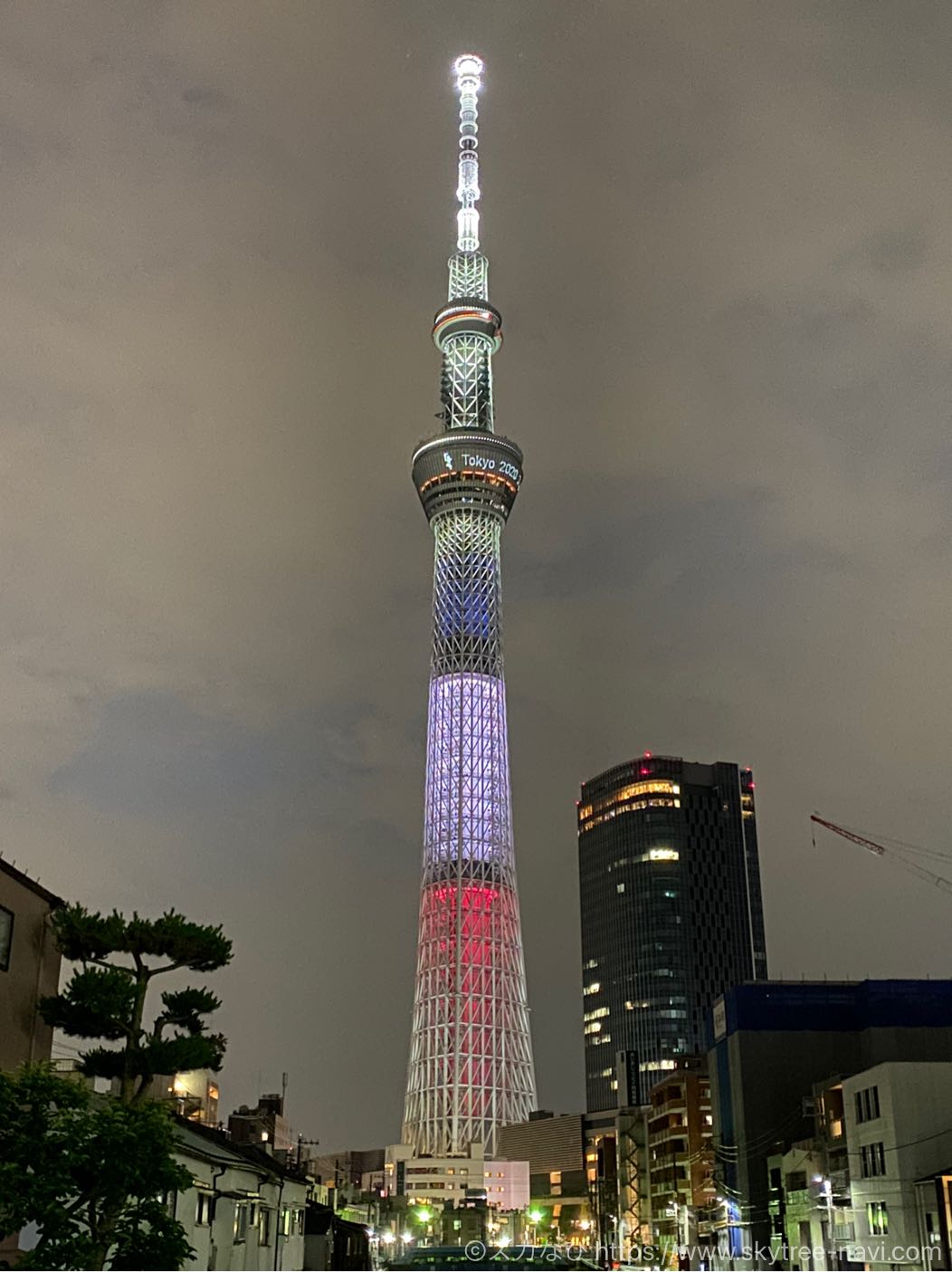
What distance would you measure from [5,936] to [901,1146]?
5075 cm

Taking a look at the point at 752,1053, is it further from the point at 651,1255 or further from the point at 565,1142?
the point at 565,1142

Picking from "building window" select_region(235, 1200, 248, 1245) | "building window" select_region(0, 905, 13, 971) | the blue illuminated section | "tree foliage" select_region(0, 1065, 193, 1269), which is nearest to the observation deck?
the blue illuminated section

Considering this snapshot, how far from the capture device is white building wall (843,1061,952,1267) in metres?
65.8

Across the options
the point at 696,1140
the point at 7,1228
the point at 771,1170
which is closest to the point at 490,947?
the point at 696,1140

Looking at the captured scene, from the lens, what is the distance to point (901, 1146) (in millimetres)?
67125

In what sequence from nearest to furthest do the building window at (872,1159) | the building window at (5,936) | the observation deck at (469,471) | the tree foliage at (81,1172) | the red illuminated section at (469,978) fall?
the tree foliage at (81,1172) → the building window at (5,936) → the building window at (872,1159) → the red illuminated section at (469,978) → the observation deck at (469,471)

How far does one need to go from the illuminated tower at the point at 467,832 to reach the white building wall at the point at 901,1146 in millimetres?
86055

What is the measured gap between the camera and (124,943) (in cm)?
3288

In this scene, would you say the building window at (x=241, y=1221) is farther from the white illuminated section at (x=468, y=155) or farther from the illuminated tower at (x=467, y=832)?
the white illuminated section at (x=468, y=155)

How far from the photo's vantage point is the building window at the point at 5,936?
33.4 metres

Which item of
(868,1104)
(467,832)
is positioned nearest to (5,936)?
Result: (868,1104)

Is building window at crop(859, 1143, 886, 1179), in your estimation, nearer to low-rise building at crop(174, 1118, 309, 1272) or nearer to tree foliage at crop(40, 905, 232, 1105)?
low-rise building at crop(174, 1118, 309, 1272)

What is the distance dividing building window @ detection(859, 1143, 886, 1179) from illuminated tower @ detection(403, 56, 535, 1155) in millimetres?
85685

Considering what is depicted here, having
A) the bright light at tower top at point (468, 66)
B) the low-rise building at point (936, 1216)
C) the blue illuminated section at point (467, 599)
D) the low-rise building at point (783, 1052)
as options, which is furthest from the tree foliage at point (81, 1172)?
the bright light at tower top at point (468, 66)
